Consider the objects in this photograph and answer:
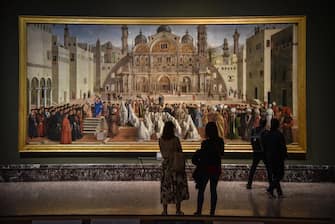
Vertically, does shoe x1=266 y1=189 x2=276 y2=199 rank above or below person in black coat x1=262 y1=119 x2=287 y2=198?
below

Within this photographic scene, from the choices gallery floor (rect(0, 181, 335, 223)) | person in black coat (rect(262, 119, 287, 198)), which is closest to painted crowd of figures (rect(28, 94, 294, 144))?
gallery floor (rect(0, 181, 335, 223))

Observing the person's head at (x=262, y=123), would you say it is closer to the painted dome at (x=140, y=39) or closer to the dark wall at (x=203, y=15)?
the dark wall at (x=203, y=15)

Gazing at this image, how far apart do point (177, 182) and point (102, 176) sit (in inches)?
218

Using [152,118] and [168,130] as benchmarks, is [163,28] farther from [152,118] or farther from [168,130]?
[168,130]

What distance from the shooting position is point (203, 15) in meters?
15.6

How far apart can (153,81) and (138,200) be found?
4405 millimetres

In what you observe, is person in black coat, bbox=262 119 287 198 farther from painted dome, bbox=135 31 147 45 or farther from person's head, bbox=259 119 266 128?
painted dome, bbox=135 31 147 45

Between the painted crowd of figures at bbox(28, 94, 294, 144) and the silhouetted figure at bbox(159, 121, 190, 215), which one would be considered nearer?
the silhouetted figure at bbox(159, 121, 190, 215)

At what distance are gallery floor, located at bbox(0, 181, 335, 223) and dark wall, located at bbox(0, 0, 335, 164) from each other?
1285mm

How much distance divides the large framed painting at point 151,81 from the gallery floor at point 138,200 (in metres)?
1.33

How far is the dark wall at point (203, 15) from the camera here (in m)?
15.5

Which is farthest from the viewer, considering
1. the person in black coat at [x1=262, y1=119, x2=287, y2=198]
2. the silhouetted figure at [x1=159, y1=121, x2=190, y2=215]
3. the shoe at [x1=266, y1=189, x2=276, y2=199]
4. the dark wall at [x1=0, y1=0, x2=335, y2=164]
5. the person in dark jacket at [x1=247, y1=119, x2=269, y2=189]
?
the dark wall at [x1=0, y1=0, x2=335, y2=164]

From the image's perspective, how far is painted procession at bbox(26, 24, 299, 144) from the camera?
15.6 meters

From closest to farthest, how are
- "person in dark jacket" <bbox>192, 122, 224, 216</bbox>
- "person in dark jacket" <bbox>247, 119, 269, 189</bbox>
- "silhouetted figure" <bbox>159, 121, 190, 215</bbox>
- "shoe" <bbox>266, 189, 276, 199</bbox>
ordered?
1. "person in dark jacket" <bbox>192, 122, 224, 216</bbox>
2. "silhouetted figure" <bbox>159, 121, 190, 215</bbox>
3. "shoe" <bbox>266, 189, 276, 199</bbox>
4. "person in dark jacket" <bbox>247, 119, 269, 189</bbox>
